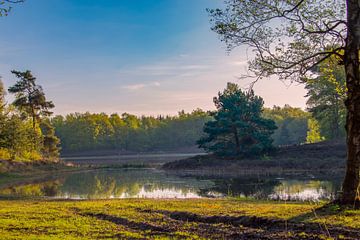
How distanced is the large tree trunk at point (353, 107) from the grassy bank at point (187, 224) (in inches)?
35.0

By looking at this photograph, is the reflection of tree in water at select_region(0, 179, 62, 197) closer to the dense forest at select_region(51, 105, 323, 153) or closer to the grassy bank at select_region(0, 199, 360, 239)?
the grassy bank at select_region(0, 199, 360, 239)

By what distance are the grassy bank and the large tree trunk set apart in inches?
35.0

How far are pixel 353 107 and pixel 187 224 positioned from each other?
259 inches

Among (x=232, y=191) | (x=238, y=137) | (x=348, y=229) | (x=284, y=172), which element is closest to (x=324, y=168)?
(x=284, y=172)

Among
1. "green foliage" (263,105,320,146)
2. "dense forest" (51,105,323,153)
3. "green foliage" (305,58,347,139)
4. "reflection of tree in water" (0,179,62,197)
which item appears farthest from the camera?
"dense forest" (51,105,323,153)

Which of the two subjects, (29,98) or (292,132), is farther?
(292,132)

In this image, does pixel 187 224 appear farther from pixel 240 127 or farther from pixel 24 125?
pixel 24 125

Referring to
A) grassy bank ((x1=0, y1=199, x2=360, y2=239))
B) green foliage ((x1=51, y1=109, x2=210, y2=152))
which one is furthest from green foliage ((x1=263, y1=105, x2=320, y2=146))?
grassy bank ((x1=0, y1=199, x2=360, y2=239))

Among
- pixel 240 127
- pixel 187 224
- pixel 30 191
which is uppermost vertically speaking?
pixel 240 127

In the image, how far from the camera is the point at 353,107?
1209 cm

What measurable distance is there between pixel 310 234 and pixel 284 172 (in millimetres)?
35726

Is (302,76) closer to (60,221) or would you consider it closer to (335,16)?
(335,16)

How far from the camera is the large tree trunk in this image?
39.1 ft

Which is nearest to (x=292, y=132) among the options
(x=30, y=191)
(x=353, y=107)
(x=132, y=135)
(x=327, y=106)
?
(x=132, y=135)
